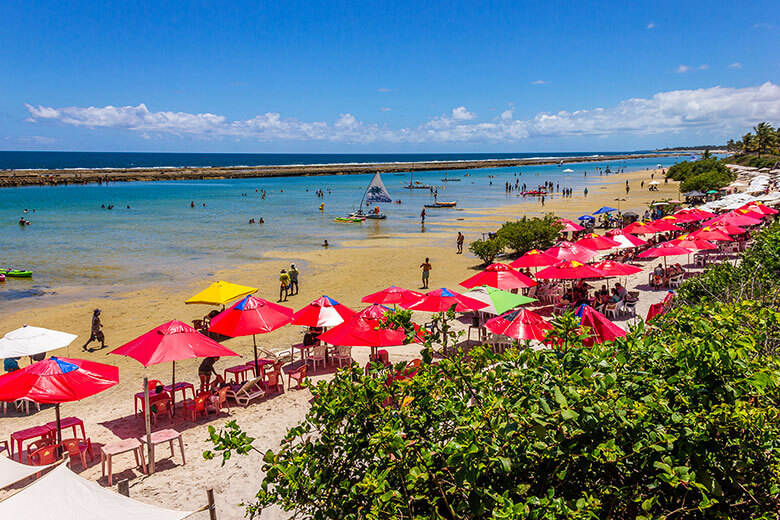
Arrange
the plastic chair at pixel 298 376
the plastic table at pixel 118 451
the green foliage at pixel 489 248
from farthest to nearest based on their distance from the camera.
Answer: the green foliage at pixel 489 248
the plastic chair at pixel 298 376
the plastic table at pixel 118 451

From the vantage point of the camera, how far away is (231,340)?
14.2 meters

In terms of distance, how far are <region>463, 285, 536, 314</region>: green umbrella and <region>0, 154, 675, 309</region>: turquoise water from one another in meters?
15.2

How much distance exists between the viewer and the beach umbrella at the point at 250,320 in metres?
10.2

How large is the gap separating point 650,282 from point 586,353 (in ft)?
53.7

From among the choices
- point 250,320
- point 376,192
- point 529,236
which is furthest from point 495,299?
point 376,192

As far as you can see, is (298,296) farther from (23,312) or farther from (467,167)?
(467,167)

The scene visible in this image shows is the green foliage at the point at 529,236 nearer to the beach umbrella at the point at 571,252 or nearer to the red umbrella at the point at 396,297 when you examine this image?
the beach umbrella at the point at 571,252

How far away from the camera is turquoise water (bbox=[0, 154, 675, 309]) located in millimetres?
24000

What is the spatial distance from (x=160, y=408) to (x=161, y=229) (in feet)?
103

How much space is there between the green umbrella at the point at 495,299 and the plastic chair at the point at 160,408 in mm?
6990

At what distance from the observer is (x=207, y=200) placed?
200 feet

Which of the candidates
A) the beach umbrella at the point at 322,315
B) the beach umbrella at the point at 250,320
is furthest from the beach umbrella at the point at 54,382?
the beach umbrella at the point at 322,315

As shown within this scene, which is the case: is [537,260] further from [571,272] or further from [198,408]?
[198,408]

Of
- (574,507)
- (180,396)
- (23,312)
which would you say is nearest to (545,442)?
(574,507)
